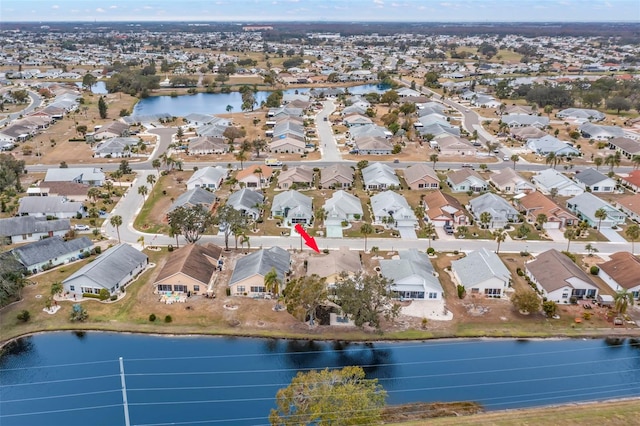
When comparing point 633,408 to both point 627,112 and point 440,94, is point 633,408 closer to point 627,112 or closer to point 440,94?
point 627,112

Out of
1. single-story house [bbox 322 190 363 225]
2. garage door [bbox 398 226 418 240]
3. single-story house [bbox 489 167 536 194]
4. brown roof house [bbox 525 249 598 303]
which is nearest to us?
brown roof house [bbox 525 249 598 303]

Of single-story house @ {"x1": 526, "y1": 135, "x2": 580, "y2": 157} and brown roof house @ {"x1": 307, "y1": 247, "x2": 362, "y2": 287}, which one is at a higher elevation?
single-story house @ {"x1": 526, "y1": 135, "x2": 580, "y2": 157}

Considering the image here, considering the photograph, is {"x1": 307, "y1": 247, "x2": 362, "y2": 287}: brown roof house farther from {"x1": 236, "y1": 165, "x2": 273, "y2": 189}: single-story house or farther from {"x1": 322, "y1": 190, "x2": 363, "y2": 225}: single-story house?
{"x1": 236, "y1": 165, "x2": 273, "y2": 189}: single-story house

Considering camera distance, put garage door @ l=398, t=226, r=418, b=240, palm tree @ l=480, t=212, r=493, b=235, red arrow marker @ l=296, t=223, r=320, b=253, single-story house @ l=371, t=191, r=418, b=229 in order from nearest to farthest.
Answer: red arrow marker @ l=296, t=223, r=320, b=253 → garage door @ l=398, t=226, r=418, b=240 → palm tree @ l=480, t=212, r=493, b=235 → single-story house @ l=371, t=191, r=418, b=229

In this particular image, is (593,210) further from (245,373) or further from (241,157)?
(241,157)

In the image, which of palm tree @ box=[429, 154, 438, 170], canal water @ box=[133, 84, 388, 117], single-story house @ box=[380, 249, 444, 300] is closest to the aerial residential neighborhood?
single-story house @ box=[380, 249, 444, 300]

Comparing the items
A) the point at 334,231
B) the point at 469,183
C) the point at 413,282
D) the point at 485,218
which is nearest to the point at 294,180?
the point at 334,231
